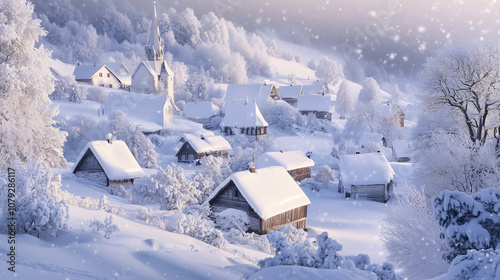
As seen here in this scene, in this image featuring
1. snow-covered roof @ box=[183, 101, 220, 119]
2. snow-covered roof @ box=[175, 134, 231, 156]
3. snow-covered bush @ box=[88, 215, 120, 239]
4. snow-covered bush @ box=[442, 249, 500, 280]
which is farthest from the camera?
snow-covered roof @ box=[183, 101, 220, 119]

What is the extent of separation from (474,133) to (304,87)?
7229 centimetres

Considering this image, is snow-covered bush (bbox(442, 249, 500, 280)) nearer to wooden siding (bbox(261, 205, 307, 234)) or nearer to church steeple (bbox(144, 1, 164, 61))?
wooden siding (bbox(261, 205, 307, 234))

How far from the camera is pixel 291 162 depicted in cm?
3847

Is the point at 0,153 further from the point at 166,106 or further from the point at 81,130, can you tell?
the point at 166,106

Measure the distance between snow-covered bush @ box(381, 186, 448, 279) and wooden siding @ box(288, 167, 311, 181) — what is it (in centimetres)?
2401

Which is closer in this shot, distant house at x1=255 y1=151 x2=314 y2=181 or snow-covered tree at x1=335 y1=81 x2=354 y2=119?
distant house at x1=255 y1=151 x2=314 y2=181

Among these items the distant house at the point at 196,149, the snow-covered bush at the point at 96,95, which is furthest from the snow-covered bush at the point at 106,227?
the snow-covered bush at the point at 96,95

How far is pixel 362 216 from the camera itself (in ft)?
91.4

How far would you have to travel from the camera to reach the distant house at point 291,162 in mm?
37409

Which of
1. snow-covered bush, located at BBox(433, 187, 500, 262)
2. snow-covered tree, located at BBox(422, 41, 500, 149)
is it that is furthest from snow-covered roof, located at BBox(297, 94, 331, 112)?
snow-covered bush, located at BBox(433, 187, 500, 262)

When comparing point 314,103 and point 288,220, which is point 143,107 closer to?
point 314,103

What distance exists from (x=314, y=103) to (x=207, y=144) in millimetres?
34801

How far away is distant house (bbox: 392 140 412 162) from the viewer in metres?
52.7

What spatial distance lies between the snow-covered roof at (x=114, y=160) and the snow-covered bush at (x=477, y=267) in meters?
23.4
